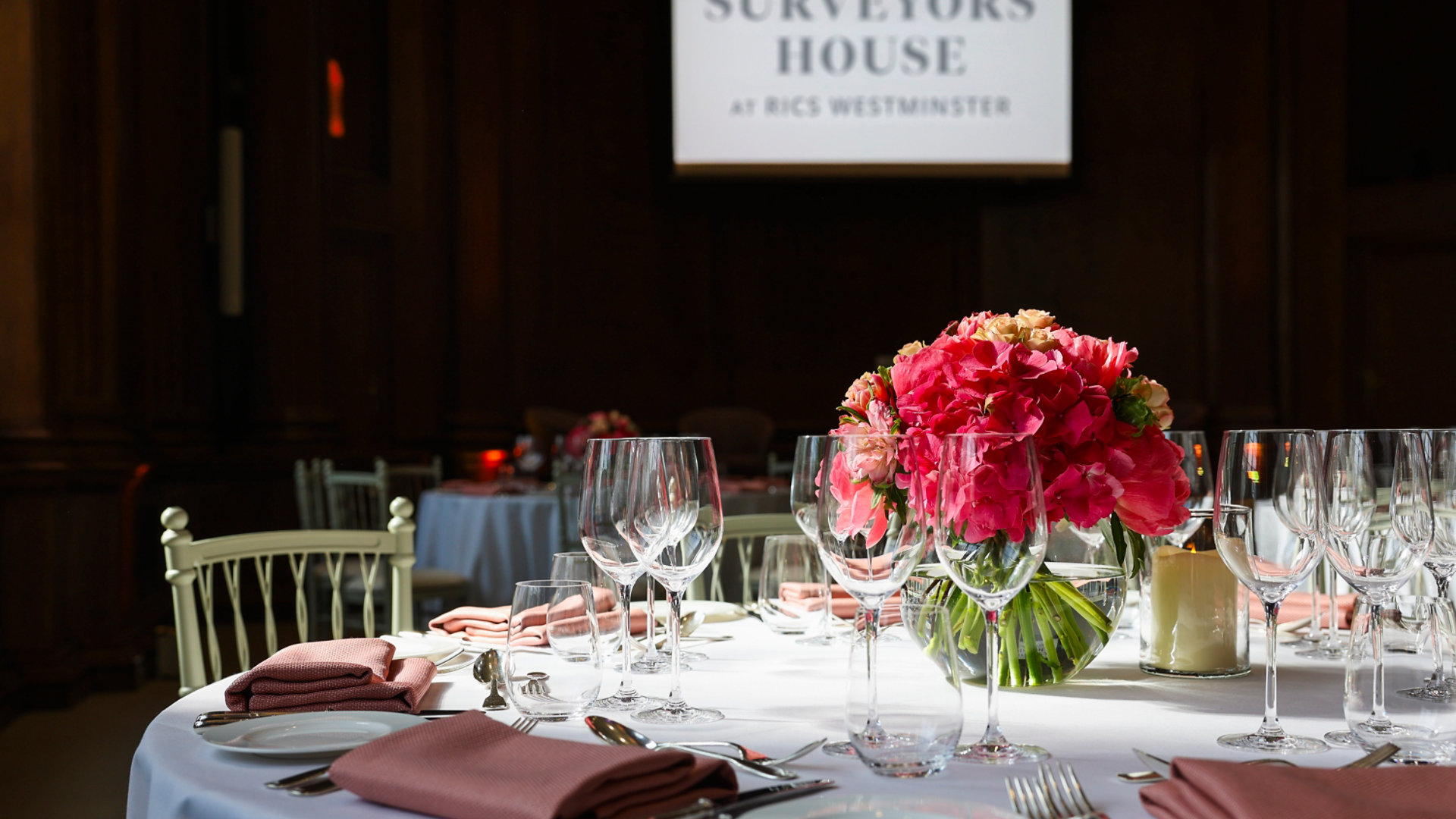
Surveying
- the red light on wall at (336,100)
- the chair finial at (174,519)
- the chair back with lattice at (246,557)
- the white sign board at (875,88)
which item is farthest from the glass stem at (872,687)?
the white sign board at (875,88)

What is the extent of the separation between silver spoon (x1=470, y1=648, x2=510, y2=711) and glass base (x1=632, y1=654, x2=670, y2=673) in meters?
0.18

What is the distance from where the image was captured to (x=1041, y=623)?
46.4 inches

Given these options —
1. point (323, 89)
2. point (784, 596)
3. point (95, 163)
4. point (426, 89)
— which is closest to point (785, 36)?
point (426, 89)

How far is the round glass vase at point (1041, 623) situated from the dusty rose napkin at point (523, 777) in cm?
41

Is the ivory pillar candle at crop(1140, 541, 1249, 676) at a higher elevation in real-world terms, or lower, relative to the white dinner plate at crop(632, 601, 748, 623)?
higher

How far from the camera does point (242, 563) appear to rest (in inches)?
233

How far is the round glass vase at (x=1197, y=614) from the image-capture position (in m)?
1.24

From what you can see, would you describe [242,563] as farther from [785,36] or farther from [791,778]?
[791,778]

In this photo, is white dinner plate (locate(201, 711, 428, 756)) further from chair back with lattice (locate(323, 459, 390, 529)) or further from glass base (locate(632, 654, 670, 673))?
chair back with lattice (locate(323, 459, 390, 529))

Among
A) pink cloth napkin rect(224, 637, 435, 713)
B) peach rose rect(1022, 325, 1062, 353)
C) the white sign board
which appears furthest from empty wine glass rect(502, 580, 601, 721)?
the white sign board

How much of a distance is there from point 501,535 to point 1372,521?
3.64 m

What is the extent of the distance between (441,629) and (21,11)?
12.9 ft

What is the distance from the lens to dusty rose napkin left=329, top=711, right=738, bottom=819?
2.48ft

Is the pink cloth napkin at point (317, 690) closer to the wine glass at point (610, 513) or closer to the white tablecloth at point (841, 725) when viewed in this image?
the white tablecloth at point (841, 725)
